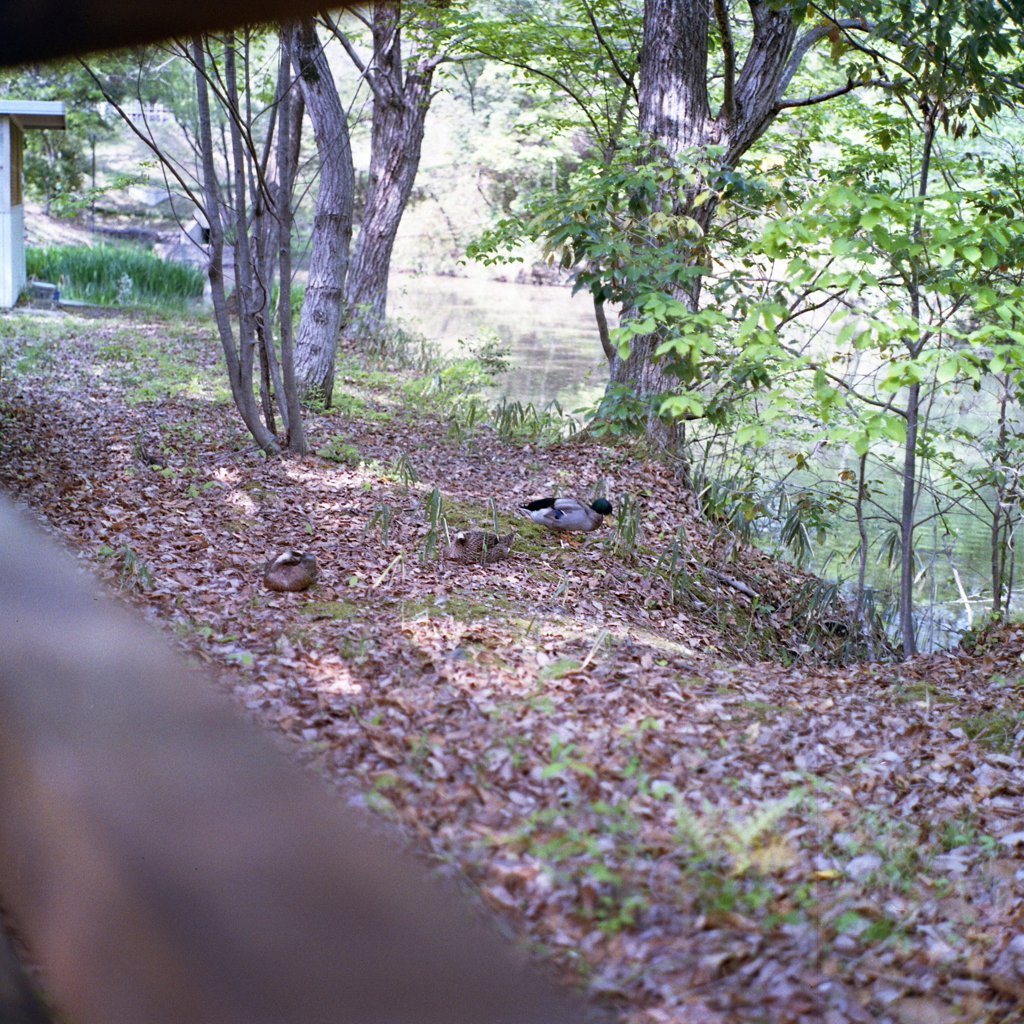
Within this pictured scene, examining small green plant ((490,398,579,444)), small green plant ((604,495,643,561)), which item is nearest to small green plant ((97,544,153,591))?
small green plant ((604,495,643,561))

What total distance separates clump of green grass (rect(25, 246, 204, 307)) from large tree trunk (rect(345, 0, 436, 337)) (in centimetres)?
333

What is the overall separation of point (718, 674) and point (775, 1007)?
1.91 meters

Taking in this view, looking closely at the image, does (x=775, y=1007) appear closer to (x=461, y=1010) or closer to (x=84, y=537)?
(x=461, y=1010)

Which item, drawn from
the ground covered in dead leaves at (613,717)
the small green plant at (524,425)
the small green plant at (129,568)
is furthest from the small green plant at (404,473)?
the small green plant at (129,568)

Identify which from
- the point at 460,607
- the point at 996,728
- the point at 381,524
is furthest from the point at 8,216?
the point at 996,728

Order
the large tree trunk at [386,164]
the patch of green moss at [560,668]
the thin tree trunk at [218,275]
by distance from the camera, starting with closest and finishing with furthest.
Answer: the patch of green moss at [560,668] < the thin tree trunk at [218,275] < the large tree trunk at [386,164]

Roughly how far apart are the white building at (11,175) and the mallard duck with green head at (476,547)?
941cm

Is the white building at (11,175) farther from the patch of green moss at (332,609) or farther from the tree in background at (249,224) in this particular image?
the patch of green moss at (332,609)

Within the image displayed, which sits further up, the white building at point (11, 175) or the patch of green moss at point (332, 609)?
the white building at point (11, 175)

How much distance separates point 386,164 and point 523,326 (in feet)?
27.4

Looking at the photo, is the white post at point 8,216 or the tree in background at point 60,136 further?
the tree in background at point 60,136

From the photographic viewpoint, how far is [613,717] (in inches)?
120

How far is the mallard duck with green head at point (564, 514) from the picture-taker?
5.32 m

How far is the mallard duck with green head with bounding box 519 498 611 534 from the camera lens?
5.32 metres
